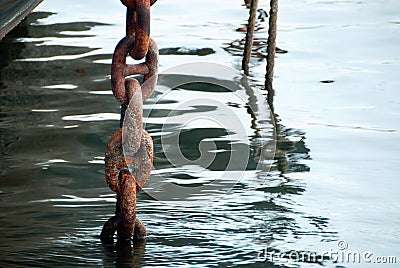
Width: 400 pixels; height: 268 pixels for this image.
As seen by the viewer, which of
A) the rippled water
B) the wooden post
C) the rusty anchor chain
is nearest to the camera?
the rusty anchor chain

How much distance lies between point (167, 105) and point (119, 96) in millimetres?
3490

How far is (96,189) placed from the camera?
4801mm

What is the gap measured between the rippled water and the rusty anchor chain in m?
0.46

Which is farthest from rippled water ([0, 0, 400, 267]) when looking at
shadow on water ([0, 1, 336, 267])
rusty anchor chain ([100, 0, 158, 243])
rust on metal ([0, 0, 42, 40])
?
rust on metal ([0, 0, 42, 40])

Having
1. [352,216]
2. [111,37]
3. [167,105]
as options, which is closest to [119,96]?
[352,216]

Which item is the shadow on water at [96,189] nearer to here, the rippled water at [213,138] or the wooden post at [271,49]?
the rippled water at [213,138]

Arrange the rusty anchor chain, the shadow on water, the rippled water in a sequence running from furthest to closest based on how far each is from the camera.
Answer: the rippled water
the shadow on water
the rusty anchor chain

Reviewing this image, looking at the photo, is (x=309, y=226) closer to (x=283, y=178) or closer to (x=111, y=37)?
(x=283, y=178)

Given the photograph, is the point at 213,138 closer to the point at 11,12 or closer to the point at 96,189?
the point at 96,189

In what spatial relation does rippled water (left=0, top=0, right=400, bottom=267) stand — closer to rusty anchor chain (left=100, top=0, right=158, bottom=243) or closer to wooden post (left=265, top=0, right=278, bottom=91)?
wooden post (left=265, top=0, right=278, bottom=91)

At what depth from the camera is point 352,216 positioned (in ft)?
14.5

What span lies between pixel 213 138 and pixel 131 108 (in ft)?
8.75

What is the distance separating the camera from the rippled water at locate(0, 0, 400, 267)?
3.99 metres

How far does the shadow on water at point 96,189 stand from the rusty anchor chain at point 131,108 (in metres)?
0.46
